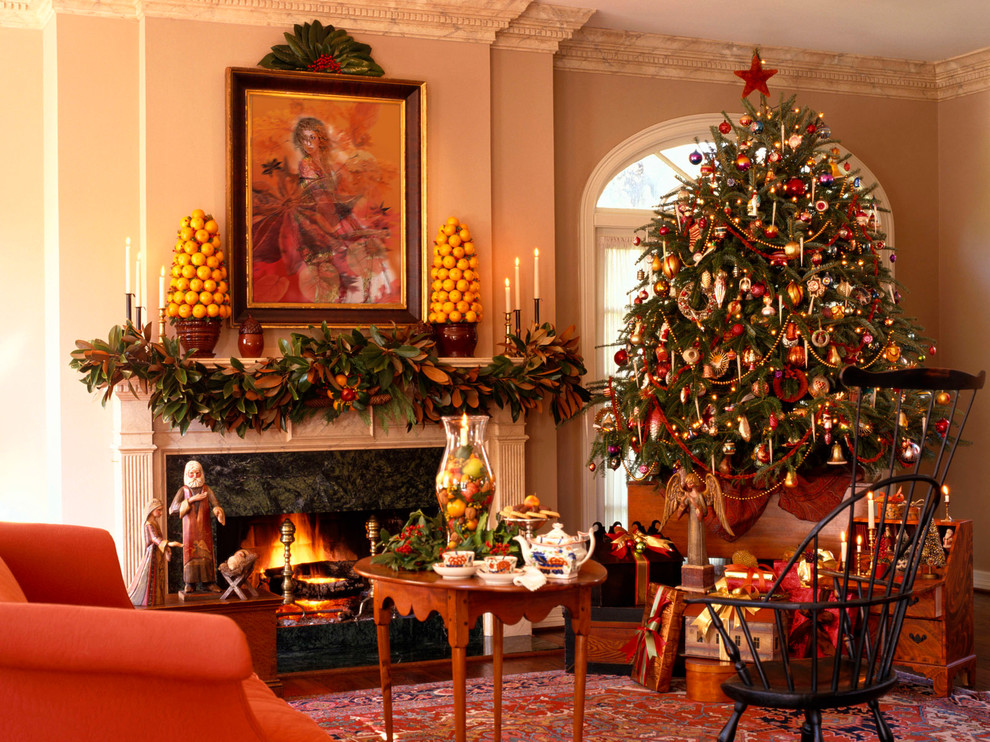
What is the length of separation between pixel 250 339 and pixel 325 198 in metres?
0.88

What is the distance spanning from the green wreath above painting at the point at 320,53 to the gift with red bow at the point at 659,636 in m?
3.15

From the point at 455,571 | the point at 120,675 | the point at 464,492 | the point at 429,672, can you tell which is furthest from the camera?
the point at 429,672

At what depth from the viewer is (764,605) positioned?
2.52m

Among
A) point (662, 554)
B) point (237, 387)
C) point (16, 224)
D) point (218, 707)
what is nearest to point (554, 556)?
point (218, 707)

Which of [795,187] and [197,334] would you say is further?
[795,187]

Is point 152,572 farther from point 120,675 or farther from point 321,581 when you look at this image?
point 120,675

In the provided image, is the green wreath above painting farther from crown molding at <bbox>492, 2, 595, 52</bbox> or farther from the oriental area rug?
the oriental area rug

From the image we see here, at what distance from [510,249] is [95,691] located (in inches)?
171

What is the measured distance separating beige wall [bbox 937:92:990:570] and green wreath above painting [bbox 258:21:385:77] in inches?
163

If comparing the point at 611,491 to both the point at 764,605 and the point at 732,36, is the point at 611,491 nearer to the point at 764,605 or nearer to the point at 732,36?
the point at 732,36

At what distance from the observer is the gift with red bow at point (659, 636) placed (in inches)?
183

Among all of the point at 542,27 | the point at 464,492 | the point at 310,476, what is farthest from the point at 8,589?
the point at 542,27

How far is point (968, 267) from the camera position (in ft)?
23.7

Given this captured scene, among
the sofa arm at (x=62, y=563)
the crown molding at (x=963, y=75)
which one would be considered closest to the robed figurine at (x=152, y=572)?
the sofa arm at (x=62, y=563)
